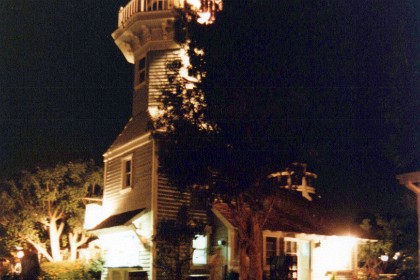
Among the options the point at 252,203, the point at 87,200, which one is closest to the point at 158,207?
the point at 252,203

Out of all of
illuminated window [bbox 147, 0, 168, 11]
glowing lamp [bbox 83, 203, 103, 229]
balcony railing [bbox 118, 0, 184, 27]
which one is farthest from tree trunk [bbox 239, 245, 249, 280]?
illuminated window [bbox 147, 0, 168, 11]

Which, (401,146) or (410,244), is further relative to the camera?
(410,244)

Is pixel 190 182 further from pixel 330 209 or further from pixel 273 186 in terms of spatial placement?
pixel 330 209

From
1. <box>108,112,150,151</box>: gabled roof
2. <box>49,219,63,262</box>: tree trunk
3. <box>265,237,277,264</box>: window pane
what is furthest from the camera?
<box>49,219,63,262</box>: tree trunk

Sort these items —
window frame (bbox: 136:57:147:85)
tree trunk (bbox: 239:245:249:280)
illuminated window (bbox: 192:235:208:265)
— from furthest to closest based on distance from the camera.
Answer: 1. window frame (bbox: 136:57:147:85)
2. illuminated window (bbox: 192:235:208:265)
3. tree trunk (bbox: 239:245:249:280)

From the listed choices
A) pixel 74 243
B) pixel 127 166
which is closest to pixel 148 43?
pixel 127 166

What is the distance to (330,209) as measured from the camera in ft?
83.1

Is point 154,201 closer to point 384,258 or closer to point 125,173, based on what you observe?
point 125,173

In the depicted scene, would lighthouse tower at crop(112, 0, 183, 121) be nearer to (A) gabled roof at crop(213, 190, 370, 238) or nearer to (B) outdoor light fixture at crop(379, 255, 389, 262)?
(A) gabled roof at crop(213, 190, 370, 238)

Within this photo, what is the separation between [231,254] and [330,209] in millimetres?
7612

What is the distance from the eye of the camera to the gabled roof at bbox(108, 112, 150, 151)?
69.2 ft

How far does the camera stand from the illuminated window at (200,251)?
65.9ft

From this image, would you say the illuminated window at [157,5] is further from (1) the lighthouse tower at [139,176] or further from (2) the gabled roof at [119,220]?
(2) the gabled roof at [119,220]

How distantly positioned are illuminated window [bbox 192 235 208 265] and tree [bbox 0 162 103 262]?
6300 millimetres
